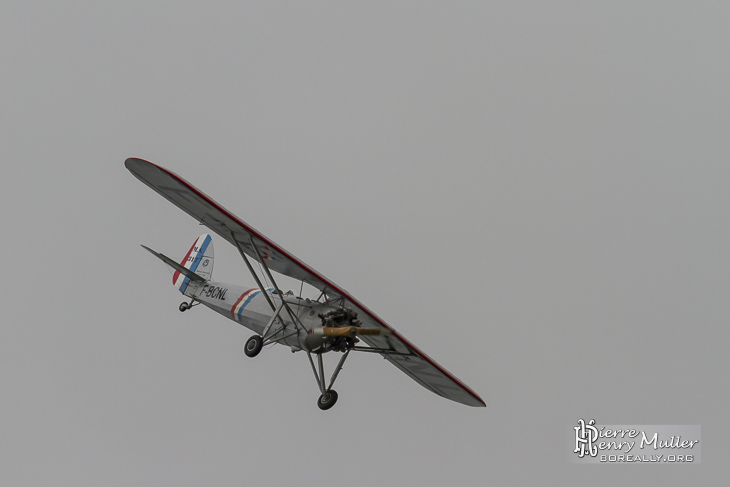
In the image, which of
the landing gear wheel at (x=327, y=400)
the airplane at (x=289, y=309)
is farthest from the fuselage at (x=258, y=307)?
the landing gear wheel at (x=327, y=400)

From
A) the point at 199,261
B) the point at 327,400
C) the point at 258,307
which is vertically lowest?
the point at 327,400

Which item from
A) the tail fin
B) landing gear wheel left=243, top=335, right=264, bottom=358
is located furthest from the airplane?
the tail fin

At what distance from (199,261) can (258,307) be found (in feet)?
18.5

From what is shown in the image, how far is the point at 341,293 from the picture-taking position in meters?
20.9

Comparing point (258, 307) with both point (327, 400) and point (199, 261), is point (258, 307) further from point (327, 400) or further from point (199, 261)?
point (199, 261)

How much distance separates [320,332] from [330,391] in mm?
1948

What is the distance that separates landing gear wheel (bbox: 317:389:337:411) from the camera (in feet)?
69.6

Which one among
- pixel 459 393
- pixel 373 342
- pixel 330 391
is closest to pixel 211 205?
pixel 330 391

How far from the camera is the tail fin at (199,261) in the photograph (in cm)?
2809

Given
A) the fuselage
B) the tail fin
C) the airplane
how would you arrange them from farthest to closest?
1. the tail fin
2. the fuselage
3. the airplane

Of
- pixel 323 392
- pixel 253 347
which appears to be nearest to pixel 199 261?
pixel 253 347

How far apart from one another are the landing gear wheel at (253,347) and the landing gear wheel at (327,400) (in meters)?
2.32

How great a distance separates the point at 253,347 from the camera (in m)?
21.8

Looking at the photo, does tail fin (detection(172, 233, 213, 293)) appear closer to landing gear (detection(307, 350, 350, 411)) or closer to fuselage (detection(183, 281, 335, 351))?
fuselage (detection(183, 281, 335, 351))
